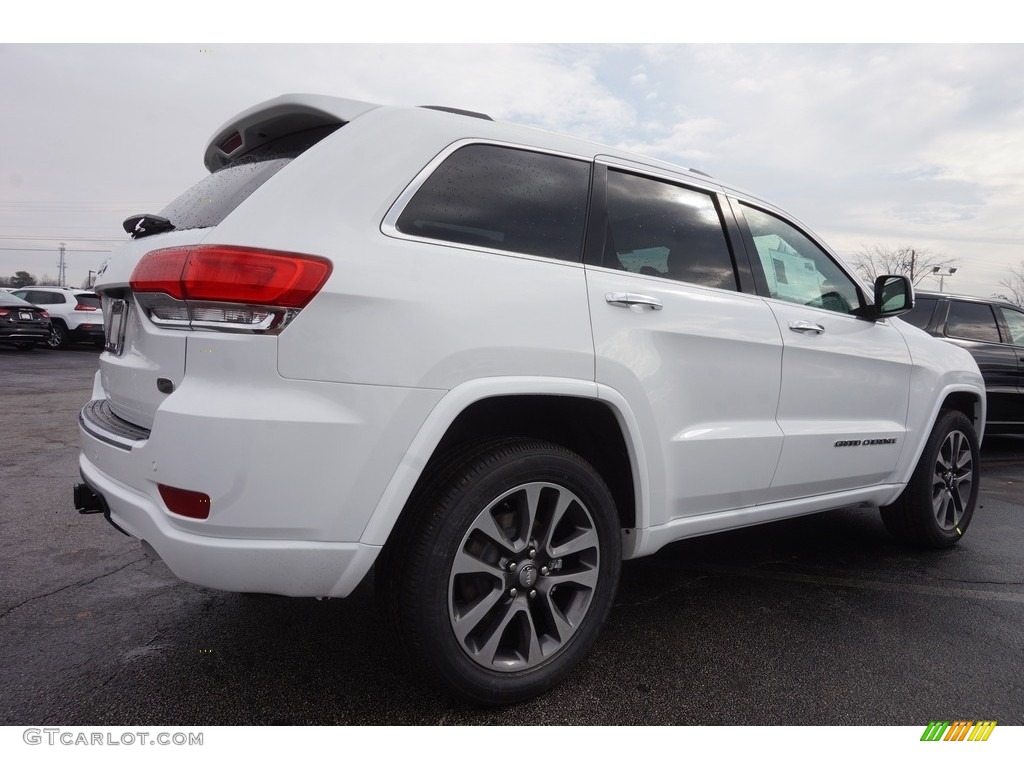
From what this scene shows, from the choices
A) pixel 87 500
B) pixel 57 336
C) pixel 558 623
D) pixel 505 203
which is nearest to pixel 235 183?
pixel 505 203

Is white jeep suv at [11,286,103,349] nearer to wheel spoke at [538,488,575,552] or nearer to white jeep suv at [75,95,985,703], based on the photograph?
white jeep suv at [75,95,985,703]

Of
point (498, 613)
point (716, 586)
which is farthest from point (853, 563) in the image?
point (498, 613)

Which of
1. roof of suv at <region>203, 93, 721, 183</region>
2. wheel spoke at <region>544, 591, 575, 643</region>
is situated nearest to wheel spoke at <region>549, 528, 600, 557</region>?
wheel spoke at <region>544, 591, 575, 643</region>

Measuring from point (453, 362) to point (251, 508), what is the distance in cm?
66

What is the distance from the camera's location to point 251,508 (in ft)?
6.03

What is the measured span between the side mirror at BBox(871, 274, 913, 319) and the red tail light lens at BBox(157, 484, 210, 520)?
10.7 ft

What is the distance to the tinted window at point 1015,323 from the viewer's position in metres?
7.90

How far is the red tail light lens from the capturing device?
1852 mm

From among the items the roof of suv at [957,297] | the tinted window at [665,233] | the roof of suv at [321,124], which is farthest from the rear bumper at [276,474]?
the roof of suv at [957,297]

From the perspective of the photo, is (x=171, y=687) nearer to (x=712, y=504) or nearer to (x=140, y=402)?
(x=140, y=402)

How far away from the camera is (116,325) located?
2.46 m

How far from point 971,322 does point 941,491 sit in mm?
4403

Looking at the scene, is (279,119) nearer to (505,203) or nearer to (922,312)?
(505,203)

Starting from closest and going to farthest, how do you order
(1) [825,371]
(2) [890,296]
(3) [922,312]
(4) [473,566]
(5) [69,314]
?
(4) [473,566] < (1) [825,371] < (2) [890,296] < (3) [922,312] < (5) [69,314]
